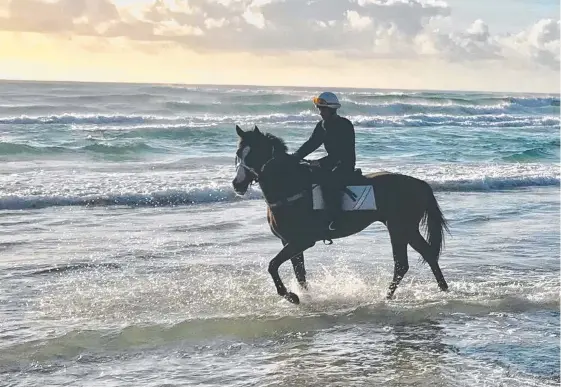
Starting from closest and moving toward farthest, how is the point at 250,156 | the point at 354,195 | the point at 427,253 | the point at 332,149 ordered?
the point at 250,156
the point at 332,149
the point at 354,195
the point at 427,253

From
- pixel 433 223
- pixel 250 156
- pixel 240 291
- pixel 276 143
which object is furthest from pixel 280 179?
pixel 433 223

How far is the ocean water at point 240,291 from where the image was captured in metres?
6.84

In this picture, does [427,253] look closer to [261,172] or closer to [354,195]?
[354,195]

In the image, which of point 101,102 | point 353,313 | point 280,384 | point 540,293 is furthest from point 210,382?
point 101,102

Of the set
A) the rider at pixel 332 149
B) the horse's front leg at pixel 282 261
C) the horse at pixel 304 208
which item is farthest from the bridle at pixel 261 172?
the horse's front leg at pixel 282 261

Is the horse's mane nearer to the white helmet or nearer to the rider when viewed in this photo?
the rider

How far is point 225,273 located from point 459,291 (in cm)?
311

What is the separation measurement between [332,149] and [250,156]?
3.26ft

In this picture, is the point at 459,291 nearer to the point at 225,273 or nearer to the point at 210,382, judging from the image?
the point at 225,273

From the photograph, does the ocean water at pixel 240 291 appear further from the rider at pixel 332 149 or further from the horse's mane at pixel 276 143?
the horse's mane at pixel 276 143

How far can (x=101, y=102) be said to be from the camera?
197ft

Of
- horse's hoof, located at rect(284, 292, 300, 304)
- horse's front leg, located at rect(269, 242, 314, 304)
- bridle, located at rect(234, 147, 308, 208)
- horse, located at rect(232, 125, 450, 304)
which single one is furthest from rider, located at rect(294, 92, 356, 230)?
horse's hoof, located at rect(284, 292, 300, 304)

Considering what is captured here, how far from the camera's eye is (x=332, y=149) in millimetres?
8711

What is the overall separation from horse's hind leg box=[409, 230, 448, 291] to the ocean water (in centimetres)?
20
